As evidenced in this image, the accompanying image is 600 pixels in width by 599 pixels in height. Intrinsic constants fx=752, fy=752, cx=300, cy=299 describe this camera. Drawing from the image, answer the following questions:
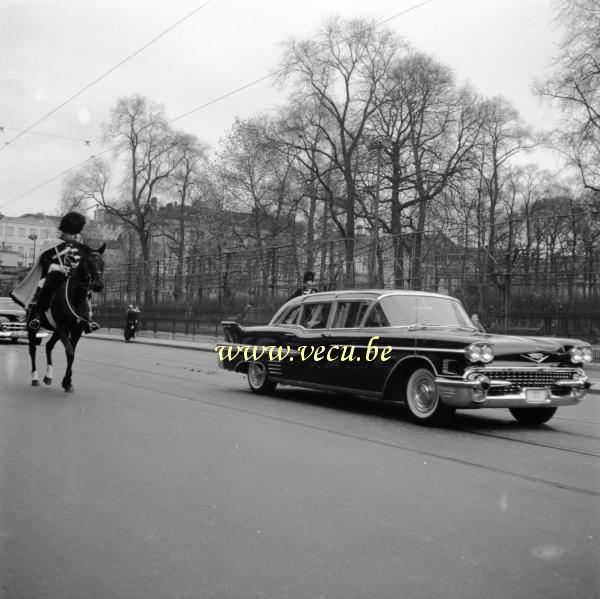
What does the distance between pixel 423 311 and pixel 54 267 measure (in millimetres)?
5125

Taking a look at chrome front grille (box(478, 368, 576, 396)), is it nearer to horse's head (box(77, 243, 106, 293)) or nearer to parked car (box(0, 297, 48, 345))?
horse's head (box(77, 243, 106, 293))

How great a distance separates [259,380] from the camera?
11.4 meters

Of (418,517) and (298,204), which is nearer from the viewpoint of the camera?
(418,517)

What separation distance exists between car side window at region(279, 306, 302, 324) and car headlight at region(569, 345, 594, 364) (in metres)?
3.99

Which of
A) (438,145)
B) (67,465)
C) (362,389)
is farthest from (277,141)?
(67,465)

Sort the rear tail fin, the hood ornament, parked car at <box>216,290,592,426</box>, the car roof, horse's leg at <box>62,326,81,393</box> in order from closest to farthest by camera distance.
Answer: parked car at <box>216,290,592,426</box>
the hood ornament
the car roof
horse's leg at <box>62,326,81,393</box>
the rear tail fin

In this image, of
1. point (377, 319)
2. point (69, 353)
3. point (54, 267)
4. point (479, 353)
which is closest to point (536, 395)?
point (479, 353)

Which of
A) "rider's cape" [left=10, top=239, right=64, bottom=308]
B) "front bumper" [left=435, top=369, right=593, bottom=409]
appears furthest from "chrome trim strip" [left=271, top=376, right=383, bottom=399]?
"rider's cape" [left=10, top=239, right=64, bottom=308]

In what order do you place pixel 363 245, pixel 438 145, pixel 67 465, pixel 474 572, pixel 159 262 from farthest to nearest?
pixel 438 145, pixel 159 262, pixel 363 245, pixel 67 465, pixel 474 572

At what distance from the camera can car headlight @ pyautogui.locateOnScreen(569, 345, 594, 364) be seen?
8.61 metres

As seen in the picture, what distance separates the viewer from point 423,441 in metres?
→ 7.36

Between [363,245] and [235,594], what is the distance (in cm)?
2258

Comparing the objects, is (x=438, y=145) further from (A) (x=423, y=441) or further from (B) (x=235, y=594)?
(B) (x=235, y=594)

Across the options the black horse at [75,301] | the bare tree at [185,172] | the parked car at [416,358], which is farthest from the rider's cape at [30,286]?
the bare tree at [185,172]
